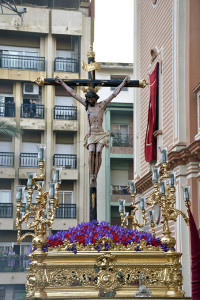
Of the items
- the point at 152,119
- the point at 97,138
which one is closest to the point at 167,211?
the point at 97,138

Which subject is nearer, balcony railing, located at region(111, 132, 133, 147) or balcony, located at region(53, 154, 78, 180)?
balcony, located at region(53, 154, 78, 180)

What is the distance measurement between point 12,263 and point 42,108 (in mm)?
9471

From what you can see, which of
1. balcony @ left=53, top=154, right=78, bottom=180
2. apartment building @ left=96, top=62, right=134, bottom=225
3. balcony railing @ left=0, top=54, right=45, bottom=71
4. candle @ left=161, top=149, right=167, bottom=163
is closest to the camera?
candle @ left=161, top=149, right=167, bottom=163

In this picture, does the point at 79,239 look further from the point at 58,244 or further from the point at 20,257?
the point at 20,257

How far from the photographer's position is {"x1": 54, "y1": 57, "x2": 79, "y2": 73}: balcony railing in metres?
38.1

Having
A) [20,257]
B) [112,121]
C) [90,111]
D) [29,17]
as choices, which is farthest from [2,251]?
[90,111]

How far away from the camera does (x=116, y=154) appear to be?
128 feet

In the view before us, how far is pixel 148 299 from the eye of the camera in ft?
25.5

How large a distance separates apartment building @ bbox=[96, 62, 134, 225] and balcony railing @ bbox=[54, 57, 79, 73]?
1.89 m

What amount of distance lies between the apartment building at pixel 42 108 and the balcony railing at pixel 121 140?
2900 mm

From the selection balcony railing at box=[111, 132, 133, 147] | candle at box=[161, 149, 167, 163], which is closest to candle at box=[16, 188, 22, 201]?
candle at box=[161, 149, 167, 163]

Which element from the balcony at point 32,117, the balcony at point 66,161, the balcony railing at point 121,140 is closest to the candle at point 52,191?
the balcony at point 66,161

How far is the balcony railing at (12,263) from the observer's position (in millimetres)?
33594

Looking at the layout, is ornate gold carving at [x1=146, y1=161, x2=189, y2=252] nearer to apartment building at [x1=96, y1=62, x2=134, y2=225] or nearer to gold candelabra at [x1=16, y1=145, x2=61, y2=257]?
gold candelabra at [x1=16, y1=145, x2=61, y2=257]
